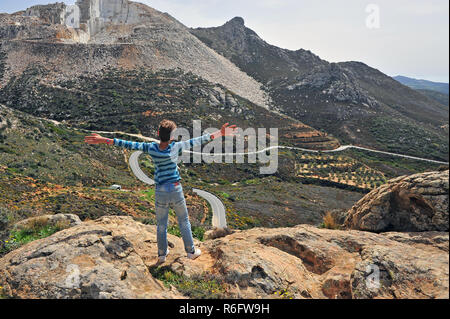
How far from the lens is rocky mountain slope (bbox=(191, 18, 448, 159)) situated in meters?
76.4

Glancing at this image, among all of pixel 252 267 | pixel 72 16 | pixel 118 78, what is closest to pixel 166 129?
pixel 252 267

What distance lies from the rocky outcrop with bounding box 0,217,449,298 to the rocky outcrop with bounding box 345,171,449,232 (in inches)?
15.7

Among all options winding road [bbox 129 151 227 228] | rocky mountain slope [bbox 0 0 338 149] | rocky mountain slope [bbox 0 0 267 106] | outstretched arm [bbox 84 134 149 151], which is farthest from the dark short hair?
rocky mountain slope [bbox 0 0 267 106]

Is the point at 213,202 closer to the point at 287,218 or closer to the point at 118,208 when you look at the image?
the point at 287,218

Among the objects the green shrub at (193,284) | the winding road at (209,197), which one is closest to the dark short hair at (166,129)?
A: the green shrub at (193,284)

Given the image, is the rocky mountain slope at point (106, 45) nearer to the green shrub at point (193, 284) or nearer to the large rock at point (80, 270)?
the large rock at point (80, 270)

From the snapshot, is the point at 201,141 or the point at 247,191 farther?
the point at 247,191

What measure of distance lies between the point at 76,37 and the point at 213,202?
254 feet

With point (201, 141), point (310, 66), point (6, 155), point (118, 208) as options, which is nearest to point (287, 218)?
point (118, 208)

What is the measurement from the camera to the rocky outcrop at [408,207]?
4.34 m

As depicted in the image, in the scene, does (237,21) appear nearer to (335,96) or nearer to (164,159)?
(335,96)

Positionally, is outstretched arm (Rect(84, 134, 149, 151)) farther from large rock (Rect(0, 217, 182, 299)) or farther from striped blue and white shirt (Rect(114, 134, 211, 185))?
large rock (Rect(0, 217, 182, 299))

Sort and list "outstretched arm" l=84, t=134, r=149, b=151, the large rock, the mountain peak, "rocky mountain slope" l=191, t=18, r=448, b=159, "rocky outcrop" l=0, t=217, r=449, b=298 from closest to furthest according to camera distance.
Result: "rocky outcrop" l=0, t=217, r=449, b=298, the large rock, "outstretched arm" l=84, t=134, r=149, b=151, "rocky mountain slope" l=191, t=18, r=448, b=159, the mountain peak

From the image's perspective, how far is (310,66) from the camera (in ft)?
432
